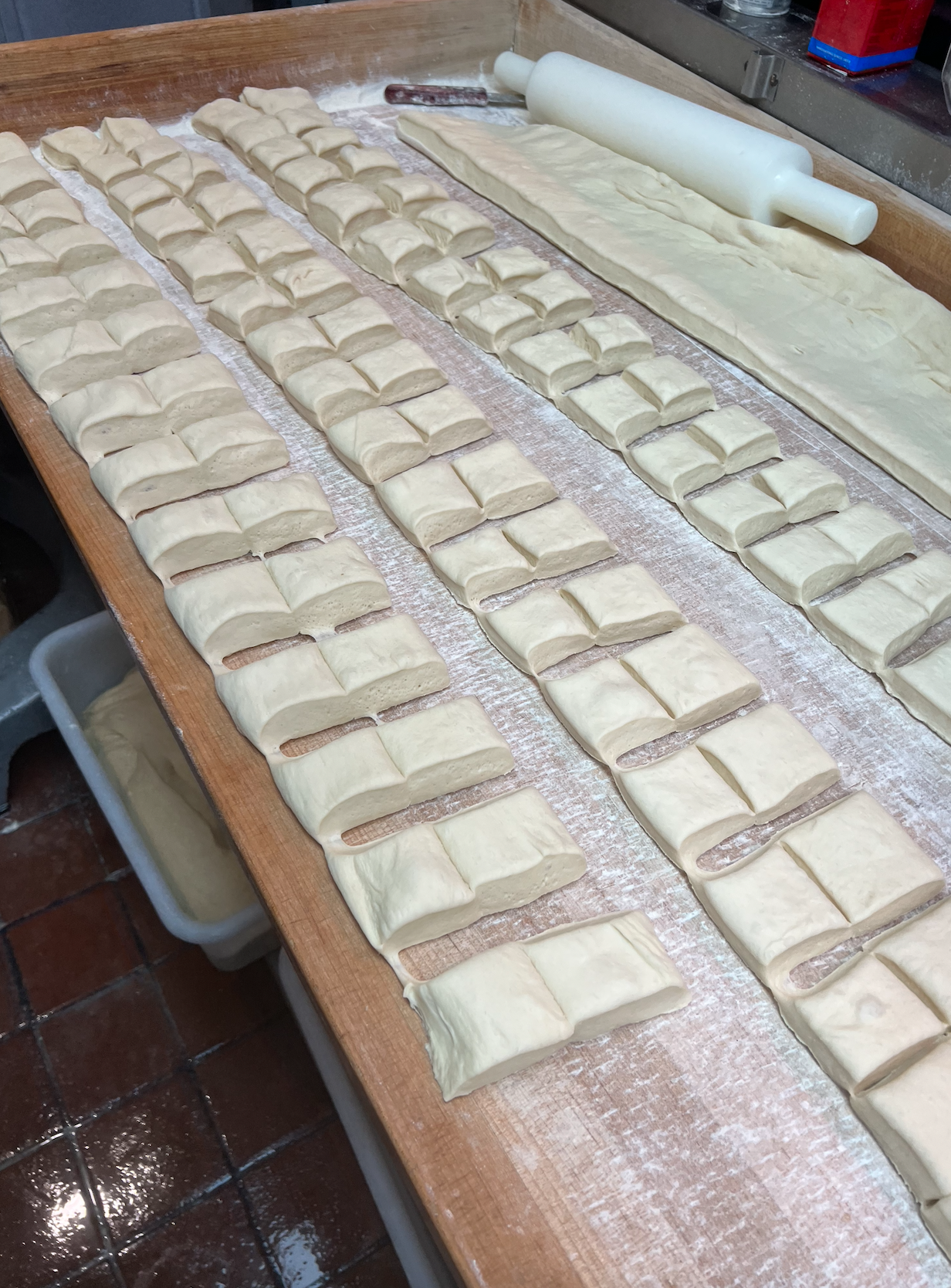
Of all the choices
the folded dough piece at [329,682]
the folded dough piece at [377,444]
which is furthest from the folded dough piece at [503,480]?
the folded dough piece at [329,682]

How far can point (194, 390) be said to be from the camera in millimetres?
2305

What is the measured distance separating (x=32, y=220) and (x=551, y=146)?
5.77 ft

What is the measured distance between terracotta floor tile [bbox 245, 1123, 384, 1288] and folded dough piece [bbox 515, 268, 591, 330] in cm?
234

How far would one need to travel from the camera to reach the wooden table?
130cm

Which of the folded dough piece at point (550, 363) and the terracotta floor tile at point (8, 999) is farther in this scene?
the terracotta floor tile at point (8, 999)

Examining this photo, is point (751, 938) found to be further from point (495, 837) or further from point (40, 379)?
point (40, 379)

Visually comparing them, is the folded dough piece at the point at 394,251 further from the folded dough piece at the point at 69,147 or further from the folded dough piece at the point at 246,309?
the folded dough piece at the point at 69,147

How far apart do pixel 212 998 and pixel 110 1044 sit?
0.29m

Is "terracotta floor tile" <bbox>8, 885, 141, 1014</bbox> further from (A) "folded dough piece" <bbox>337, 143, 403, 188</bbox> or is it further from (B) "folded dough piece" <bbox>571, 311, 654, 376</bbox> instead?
(A) "folded dough piece" <bbox>337, 143, 403, 188</bbox>

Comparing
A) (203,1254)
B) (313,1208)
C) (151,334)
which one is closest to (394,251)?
(151,334)

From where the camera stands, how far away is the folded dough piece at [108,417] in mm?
2232

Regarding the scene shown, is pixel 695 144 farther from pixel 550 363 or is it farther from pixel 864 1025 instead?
pixel 864 1025

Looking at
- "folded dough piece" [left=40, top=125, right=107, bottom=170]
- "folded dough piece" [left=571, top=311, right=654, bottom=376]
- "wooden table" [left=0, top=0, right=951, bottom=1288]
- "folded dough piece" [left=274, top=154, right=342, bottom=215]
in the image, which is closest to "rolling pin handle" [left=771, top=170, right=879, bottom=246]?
"wooden table" [left=0, top=0, right=951, bottom=1288]

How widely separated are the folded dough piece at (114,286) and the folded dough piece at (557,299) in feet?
3.49
